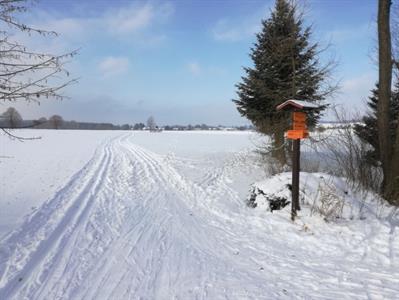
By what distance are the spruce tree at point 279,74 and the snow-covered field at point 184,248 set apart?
6.03 m

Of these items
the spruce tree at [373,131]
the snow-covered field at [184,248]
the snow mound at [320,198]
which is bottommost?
the snow-covered field at [184,248]

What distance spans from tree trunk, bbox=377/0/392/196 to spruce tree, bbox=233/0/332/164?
15.9ft

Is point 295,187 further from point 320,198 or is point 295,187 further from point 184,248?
point 184,248

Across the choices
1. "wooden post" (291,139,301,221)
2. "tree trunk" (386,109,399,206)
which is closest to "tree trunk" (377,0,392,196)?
"tree trunk" (386,109,399,206)

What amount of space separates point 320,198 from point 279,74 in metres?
8.84

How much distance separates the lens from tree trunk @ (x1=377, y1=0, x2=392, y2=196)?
9.39 m

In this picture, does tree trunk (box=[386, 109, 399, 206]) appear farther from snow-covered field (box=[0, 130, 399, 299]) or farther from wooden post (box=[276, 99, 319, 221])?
wooden post (box=[276, 99, 319, 221])

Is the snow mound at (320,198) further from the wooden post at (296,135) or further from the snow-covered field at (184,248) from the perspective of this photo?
the wooden post at (296,135)

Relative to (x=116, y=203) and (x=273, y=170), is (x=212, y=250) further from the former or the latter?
(x=273, y=170)

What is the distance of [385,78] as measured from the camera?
31.1 ft

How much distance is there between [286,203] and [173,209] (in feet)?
8.96

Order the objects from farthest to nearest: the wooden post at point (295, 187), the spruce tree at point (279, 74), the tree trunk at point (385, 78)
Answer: the spruce tree at point (279, 74) → the tree trunk at point (385, 78) → the wooden post at point (295, 187)

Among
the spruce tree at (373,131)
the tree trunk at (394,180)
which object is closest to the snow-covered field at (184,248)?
the tree trunk at (394,180)

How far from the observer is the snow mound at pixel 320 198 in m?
7.71
